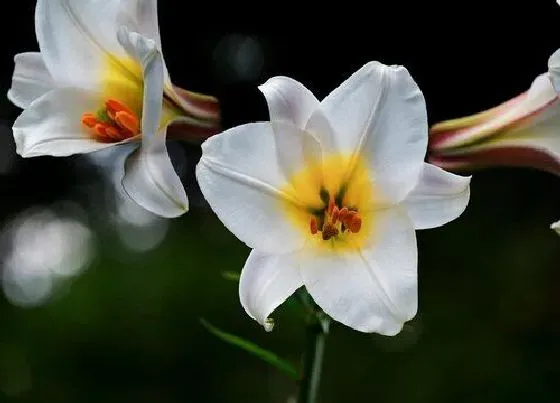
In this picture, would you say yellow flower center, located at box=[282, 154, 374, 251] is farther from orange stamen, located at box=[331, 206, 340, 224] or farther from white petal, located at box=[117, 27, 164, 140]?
white petal, located at box=[117, 27, 164, 140]

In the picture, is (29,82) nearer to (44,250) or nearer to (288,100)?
(288,100)

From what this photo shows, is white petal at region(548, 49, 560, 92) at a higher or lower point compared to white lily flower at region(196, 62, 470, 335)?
higher

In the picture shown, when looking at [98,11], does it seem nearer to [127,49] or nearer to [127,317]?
[127,49]

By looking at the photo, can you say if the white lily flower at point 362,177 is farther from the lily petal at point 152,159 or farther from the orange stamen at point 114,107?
the orange stamen at point 114,107

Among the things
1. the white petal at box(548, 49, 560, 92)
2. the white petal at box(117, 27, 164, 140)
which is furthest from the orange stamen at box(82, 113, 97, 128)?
the white petal at box(548, 49, 560, 92)

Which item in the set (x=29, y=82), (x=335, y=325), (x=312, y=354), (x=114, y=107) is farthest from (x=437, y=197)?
(x=335, y=325)

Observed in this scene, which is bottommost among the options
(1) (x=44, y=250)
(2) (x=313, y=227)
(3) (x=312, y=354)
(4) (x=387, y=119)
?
(1) (x=44, y=250)

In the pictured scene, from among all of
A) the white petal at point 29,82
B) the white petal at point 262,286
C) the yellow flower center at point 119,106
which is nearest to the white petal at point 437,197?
the white petal at point 262,286
